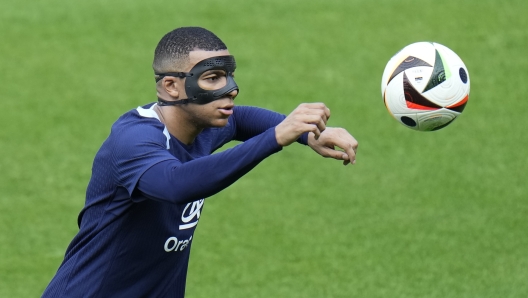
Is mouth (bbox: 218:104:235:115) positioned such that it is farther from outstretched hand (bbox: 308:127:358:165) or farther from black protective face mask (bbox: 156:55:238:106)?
outstretched hand (bbox: 308:127:358:165)

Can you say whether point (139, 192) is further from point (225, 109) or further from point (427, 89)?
point (427, 89)

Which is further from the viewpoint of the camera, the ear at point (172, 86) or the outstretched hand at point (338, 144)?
the ear at point (172, 86)

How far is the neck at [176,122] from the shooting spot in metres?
5.34

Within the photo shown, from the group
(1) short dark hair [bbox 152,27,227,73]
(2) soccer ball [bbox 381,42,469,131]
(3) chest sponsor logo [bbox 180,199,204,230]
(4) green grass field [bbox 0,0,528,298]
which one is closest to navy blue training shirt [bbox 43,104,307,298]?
(3) chest sponsor logo [bbox 180,199,204,230]

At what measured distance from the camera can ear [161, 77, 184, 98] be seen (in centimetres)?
529

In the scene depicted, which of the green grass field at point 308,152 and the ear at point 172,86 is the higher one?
the ear at point 172,86

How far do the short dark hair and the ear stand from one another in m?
0.06

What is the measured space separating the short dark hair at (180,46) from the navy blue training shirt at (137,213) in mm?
275

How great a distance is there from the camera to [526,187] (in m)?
10.4

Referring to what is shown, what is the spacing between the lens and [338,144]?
5105 mm

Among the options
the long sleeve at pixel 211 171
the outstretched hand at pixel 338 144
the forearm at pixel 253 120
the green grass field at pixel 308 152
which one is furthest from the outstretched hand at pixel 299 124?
the green grass field at pixel 308 152

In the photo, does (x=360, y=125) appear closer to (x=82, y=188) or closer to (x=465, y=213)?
(x=465, y=213)

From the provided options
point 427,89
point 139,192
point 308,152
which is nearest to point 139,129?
point 139,192

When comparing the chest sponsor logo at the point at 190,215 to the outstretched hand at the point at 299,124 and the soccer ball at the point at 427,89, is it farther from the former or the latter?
the soccer ball at the point at 427,89
